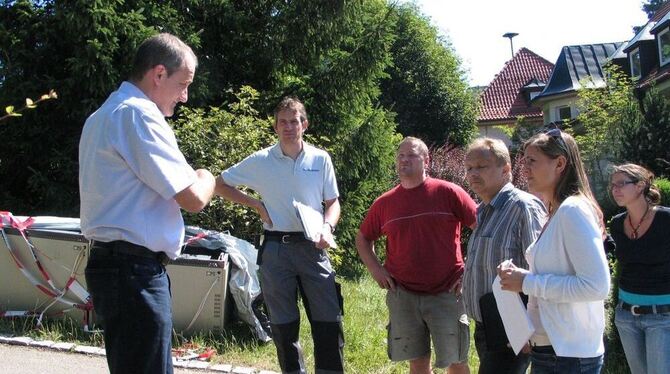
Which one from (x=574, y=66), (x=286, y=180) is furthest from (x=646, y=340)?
(x=574, y=66)

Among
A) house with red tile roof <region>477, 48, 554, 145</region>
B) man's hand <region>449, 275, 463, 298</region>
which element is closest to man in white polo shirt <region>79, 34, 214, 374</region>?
man's hand <region>449, 275, 463, 298</region>

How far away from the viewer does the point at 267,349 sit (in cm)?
614

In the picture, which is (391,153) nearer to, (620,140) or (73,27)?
(73,27)

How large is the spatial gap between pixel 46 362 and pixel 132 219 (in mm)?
3570

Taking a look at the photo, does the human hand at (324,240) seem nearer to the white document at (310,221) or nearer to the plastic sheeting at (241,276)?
the white document at (310,221)

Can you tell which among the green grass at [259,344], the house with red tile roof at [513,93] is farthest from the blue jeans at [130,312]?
the house with red tile roof at [513,93]

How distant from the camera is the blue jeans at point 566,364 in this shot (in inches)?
106

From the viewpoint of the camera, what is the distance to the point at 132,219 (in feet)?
8.63

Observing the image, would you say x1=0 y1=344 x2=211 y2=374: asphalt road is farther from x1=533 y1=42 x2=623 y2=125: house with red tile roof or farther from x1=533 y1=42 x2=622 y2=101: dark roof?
x1=533 y1=42 x2=622 y2=101: dark roof

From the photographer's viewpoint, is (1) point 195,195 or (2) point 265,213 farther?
(2) point 265,213

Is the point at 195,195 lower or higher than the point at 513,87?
lower

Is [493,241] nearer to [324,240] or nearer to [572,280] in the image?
[572,280]

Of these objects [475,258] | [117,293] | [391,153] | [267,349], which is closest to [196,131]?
[267,349]

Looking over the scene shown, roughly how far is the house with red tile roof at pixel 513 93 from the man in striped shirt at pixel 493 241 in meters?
38.6
